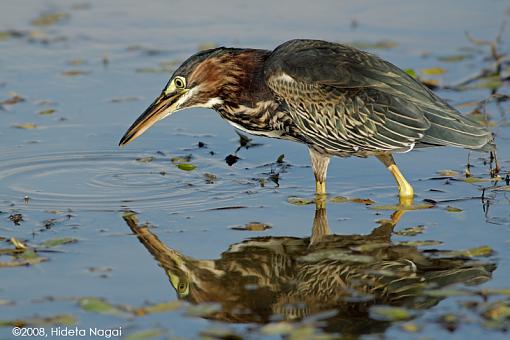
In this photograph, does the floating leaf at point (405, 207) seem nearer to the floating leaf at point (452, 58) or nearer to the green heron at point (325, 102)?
the green heron at point (325, 102)

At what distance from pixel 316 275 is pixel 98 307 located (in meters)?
1.54

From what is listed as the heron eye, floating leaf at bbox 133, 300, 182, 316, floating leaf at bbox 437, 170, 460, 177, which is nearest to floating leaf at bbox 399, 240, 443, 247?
floating leaf at bbox 437, 170, 460, 177

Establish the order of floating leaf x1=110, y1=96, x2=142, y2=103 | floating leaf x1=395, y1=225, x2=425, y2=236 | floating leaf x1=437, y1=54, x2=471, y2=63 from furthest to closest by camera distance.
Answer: floating leaf x1=437, y1=54, x2=471, y2=63 → floating leaf x1=110, y1=96, x2=142, y2=103 → floating leaf x1=395, y1=225, x2=425, y2=236


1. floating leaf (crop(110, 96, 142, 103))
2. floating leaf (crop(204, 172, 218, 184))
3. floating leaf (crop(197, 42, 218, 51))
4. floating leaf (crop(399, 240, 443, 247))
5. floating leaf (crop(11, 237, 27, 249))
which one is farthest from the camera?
floating leaf (crop(197, 42, 218, 51))

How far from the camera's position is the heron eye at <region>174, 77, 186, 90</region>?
27.1 ft

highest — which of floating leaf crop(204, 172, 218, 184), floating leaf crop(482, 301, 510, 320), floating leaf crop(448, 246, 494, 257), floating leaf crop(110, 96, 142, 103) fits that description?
floating leaf crop(110, 96, 142, 103)

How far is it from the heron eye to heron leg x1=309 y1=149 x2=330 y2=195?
1199 millimetres

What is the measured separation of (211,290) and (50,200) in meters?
2.08

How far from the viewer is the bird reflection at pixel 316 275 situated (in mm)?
6207

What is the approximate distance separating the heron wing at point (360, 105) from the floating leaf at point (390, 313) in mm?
2077

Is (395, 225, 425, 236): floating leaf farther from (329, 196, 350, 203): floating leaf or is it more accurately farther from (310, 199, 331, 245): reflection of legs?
(329, 196, 350, 203): floating leaf

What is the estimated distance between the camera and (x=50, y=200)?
8094mm

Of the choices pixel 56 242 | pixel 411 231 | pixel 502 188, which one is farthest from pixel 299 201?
pixel 56 242

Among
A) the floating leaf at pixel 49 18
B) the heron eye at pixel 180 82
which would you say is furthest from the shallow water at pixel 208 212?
the heron eye at pixel 180 82
